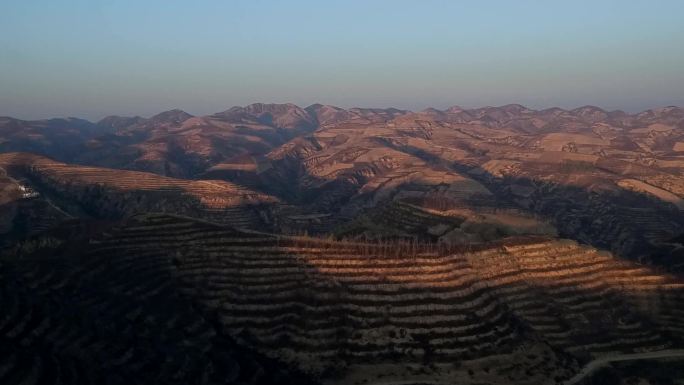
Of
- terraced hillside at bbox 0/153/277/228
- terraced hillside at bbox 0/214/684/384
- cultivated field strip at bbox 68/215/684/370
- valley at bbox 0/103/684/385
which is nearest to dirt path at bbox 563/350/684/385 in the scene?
valley at bbox 0/103/684/385

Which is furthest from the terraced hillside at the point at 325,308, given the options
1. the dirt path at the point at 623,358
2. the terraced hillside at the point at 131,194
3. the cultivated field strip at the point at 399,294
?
the terraced hillside at the point at 131,194

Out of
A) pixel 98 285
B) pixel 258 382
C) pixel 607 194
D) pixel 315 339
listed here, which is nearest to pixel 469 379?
pixel 315 339

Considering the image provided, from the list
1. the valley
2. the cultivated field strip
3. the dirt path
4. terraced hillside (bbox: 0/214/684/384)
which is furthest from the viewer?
the cultivated field strip

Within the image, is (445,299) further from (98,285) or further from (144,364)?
(98,285)

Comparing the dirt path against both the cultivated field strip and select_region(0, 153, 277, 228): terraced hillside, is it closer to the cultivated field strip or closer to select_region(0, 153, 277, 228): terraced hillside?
the cultivated field strip

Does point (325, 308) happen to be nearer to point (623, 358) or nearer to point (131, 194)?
point (623, 358)

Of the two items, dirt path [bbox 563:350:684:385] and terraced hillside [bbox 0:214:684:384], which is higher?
terraced hillside [bbox 0:214:684:384]

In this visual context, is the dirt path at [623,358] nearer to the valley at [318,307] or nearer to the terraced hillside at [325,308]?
the valley at [318,307]

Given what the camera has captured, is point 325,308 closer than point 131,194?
Yes

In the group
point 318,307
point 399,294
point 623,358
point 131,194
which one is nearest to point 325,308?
point 318,307
